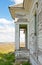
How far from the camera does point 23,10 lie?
12.2 meters

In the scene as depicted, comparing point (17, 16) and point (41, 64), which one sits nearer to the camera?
point (41, 64)

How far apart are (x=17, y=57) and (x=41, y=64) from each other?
6.44m

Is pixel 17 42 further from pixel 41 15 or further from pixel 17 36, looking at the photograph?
pixel 41 15

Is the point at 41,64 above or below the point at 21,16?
below

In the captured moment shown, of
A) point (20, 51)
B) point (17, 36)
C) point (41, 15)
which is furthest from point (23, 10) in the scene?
point (41, 15)

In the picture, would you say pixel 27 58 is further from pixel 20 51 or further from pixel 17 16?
pixel 17 16

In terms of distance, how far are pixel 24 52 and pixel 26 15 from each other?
6.96 ft

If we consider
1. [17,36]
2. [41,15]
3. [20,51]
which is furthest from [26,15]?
[41,15]

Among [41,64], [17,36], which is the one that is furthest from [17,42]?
[41,64]

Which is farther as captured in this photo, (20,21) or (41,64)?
(20,21)

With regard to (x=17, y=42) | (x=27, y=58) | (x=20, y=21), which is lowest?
(x=27, y=58)

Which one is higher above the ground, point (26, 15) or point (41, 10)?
point (26, 15)

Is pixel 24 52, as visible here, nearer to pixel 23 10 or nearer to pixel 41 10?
pixel 23 10

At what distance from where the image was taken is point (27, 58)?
39.5 feet
